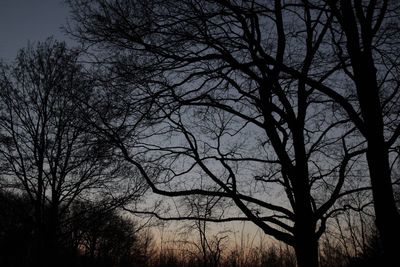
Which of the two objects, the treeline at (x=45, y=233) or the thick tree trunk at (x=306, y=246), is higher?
the treeline at (x=45, y=233)

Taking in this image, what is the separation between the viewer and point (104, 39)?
6.58 metres

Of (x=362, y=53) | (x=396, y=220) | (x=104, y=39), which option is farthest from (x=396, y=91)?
(x=104, y=39)

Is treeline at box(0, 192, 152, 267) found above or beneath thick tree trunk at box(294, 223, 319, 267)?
above

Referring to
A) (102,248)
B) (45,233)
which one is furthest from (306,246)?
(102,248)

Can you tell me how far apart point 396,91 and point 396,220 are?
3.89 meters

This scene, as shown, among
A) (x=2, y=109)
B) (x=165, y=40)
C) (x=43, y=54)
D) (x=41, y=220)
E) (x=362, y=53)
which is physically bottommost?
(x=41, y=220)

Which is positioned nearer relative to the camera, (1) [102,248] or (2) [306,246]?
(2) [306,246]

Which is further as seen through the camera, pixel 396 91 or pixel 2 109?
pixel 2 109

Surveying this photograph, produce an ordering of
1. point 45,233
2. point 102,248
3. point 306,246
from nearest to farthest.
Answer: point 306,246
point 45,233
point 102,248

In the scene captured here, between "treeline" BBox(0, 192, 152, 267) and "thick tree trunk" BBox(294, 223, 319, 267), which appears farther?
"treeline" BBox(0, 192, 152, 267)

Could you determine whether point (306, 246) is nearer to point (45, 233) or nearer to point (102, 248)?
point (45, 233)

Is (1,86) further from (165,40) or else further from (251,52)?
(251,52)

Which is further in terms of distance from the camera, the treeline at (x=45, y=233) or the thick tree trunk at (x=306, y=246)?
the treeline at (x=45, y=233)

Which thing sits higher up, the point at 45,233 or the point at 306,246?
the point at 45,233
